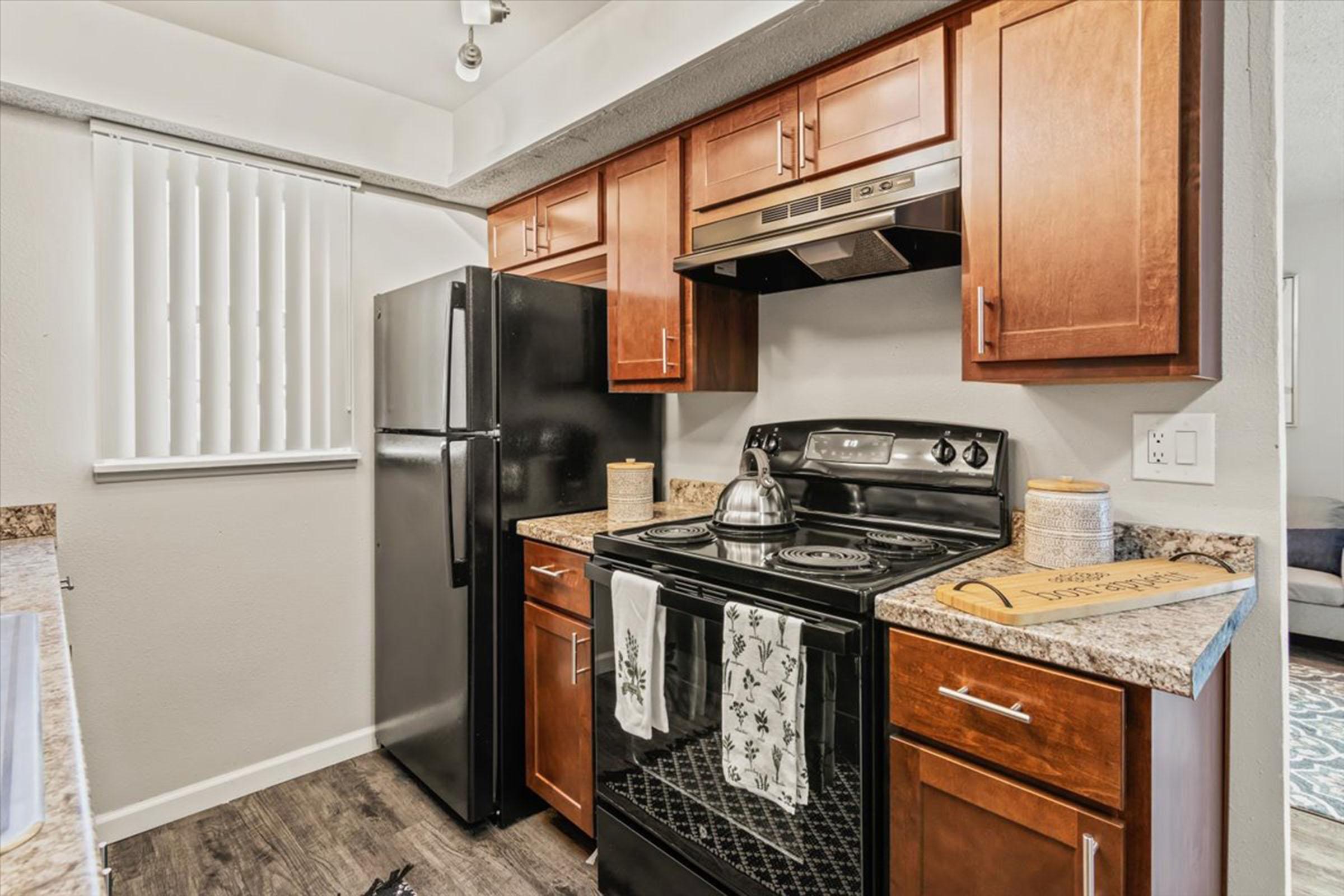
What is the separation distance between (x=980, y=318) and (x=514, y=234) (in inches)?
77.5

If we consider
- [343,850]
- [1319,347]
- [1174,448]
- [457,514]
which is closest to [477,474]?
[457,514]

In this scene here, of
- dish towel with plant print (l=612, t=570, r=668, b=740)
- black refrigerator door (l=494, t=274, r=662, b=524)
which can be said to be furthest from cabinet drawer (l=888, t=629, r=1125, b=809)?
black refrigerator door (l=494, t=274, r=662, b=524)

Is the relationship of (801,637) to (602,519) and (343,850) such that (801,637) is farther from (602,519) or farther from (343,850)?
(343,850)

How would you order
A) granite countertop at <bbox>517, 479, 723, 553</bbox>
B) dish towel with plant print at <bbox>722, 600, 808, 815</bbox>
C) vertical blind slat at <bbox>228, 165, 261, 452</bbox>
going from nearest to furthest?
dish towel with plant print at <bbox>722, 600, 808, 815</bbox> < granite countertop at <bbox>517, 479, 723, 553</bbox> < vertical blind slat at <bbox>228, 165, 261, 452</bbox>

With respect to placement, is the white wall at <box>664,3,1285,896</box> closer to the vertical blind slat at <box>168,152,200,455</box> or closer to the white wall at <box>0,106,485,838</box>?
the white wall at <box>0,106,485,838</box>

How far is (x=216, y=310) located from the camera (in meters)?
2.30

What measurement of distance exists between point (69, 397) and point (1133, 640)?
276 centimetres

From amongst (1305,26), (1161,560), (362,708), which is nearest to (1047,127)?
(1161,560)

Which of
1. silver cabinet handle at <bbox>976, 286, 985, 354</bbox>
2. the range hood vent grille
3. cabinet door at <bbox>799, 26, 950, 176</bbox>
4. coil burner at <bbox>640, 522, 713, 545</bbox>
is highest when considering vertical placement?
cabinet door at <bbox>799, 26, 950, 176</bbox>

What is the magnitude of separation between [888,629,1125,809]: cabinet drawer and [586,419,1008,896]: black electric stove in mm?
76

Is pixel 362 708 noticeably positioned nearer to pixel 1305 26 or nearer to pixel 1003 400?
pixel 1003 400

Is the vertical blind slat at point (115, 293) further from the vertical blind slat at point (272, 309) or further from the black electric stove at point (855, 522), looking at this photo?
the black electric stove at point (855, 522)

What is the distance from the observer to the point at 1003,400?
5.74 ft

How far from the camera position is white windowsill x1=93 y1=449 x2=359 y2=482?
214 cm
